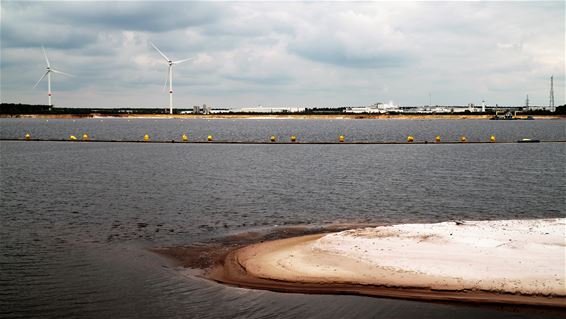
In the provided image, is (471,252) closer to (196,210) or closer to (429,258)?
(429,258)

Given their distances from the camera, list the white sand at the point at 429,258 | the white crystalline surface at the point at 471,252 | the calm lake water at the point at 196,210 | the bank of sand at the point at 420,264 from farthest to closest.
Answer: the white sand at the point at 429,258
the white crystalline surface at the point at 471,252
the bank of sand at the point at 420,264
the calm lake water at the point at 196,210

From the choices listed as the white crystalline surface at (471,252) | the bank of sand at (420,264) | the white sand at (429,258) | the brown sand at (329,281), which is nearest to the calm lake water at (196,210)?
the brown sand at (329,281)

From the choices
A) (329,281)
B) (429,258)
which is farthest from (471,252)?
(329,281)

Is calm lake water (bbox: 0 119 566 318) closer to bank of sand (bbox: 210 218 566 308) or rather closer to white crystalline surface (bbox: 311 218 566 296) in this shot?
bank of sand (bbox: 210 218 566 308)

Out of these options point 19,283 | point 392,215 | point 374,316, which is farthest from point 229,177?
point 374,316

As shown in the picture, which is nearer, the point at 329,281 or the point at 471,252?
the point at 329,281

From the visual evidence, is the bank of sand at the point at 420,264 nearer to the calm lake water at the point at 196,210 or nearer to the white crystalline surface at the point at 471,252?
the white crystalline surface at the point at 471,252

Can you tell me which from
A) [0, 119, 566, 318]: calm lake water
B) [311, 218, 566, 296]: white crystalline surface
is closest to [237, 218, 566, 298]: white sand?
[311, 218, 566, 296]: white crystalline surface
